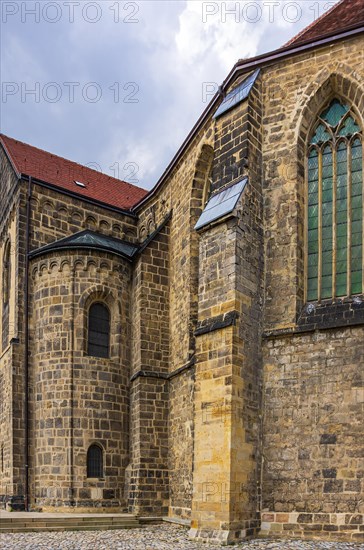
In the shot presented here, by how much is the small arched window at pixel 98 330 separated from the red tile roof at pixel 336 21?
793 centimetres

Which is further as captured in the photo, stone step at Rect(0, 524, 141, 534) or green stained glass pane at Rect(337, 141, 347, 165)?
stone step at Rect(0, 524, 141, 534)

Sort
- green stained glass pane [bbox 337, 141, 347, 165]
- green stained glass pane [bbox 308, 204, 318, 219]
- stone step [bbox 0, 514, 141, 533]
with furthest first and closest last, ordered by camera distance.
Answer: stone step [bbox 0, 514, 141, 533], green stained glass pane [bbox 308, 204, 318, 219], green stained glass pane [bbox 337, 141, 347, 165]

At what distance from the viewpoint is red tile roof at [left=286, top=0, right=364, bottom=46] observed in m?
12.8

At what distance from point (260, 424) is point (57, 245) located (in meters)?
7.67

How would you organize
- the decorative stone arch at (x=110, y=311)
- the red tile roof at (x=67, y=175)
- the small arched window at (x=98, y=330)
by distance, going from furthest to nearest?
1. the red tile roof at (x=67, y=175)
2. the small arched window at (x=98, y=330)
3. the decorative stone arch at (x=110, y=311)

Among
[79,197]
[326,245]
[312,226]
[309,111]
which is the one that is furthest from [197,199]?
[326,245]

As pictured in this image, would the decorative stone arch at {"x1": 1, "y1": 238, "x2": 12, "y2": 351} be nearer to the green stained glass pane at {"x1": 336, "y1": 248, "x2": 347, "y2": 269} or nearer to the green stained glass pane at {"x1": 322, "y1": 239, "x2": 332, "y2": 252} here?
the green stained glass pane at {"x1": 322, "y1": 239, "x2": 332, "y2": 252}

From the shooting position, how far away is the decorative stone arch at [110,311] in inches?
671

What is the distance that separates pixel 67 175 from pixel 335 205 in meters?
11.7

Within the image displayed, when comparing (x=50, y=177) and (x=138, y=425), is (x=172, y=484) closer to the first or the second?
(x=138, y=425)

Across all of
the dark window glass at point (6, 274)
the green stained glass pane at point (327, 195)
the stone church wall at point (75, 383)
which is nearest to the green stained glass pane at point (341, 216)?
the green stained glass pane at point (327, 195)

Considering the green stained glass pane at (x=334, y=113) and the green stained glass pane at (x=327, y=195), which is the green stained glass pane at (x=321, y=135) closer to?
the green stained glass pane at (x=334, y=113)

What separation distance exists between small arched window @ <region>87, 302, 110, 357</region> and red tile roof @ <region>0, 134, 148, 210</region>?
3.64 m

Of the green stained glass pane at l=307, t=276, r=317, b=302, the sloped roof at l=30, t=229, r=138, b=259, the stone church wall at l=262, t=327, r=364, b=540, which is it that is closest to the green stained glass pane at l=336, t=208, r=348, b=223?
the green stained glass pane at l=307, t=276, r=317, b=302
